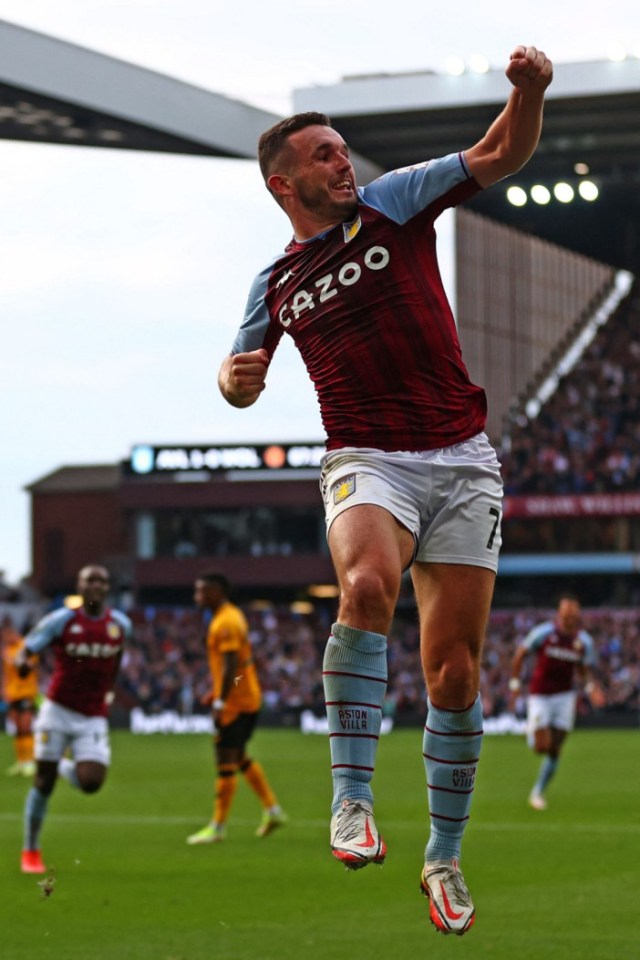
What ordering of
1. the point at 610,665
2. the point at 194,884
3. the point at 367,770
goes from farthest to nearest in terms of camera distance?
the point at 610,665 → the point at 194,884 → the point at 367,770

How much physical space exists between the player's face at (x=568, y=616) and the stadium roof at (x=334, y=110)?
1379 centimetres

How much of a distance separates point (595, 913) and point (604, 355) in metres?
36.8

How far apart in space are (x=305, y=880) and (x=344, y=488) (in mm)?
8004

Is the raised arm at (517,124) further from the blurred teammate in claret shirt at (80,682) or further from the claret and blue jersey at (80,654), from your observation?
the claret and blue jersey at (80,654)

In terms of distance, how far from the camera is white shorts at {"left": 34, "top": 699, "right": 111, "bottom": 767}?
13719 mm

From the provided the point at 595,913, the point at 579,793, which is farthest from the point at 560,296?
the point at 595,913

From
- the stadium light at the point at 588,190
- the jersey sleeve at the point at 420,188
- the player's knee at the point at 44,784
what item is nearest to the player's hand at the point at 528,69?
the jersey sleeve at the point at 420,188

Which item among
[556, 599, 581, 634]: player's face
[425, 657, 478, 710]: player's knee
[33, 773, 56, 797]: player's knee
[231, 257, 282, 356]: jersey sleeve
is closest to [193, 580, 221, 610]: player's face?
[33, 773, 56, 797]: player's knee

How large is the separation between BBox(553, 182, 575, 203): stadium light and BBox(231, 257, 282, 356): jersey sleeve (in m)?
32.3

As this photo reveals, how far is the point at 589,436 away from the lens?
44844 mm

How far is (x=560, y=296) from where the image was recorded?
6206 cm

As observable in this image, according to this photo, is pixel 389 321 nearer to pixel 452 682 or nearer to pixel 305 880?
pixel 452 682

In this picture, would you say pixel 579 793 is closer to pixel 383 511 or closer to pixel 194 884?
pixel 194 884

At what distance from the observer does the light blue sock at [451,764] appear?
5.91 meters
